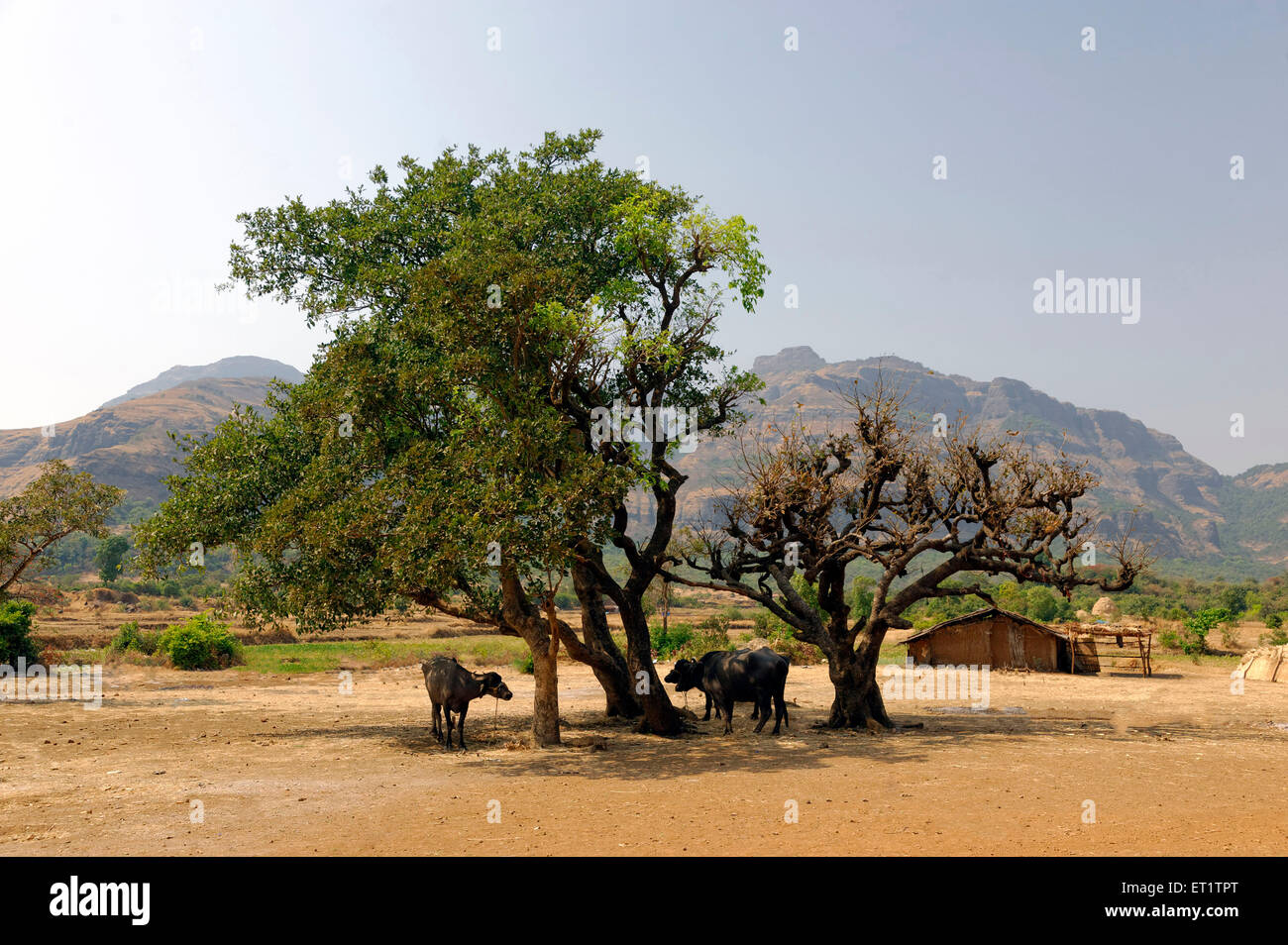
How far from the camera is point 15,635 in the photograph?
29.5 meters

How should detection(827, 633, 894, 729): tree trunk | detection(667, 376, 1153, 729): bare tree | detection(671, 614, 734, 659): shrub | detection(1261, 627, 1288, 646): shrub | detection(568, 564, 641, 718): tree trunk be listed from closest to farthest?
detection(667, 376, 1153, 729): bare tree, detection(827, 633, 894, 729): tree trunk, detection(568, 564, 641, 718): tree trunk, detection(671, 614, 734, 659): shrub, detection(1261, 627, 1288, 646): shrub

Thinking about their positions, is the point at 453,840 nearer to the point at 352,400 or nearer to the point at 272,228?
the point at 352,400

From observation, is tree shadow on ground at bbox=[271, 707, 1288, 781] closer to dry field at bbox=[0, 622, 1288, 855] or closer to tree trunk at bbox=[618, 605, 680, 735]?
dry field at bbox=[0, 622, 1288, 855]

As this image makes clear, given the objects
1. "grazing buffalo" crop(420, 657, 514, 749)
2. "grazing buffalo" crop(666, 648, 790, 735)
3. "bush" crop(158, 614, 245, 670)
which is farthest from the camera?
"bush" crop(158, 614, 245, 670)

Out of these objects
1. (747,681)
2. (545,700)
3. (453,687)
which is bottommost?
(747,681)

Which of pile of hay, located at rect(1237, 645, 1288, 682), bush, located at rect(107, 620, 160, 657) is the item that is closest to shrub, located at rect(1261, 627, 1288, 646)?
pile of hay, located at rect(1237, 645, 1288, 682)

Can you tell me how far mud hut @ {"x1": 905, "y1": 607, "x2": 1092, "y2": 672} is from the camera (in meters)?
38.9

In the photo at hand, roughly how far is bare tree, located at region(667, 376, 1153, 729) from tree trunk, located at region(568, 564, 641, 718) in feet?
7.85

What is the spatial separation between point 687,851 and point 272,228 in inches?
700

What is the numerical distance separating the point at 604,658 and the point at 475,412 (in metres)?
8.01
